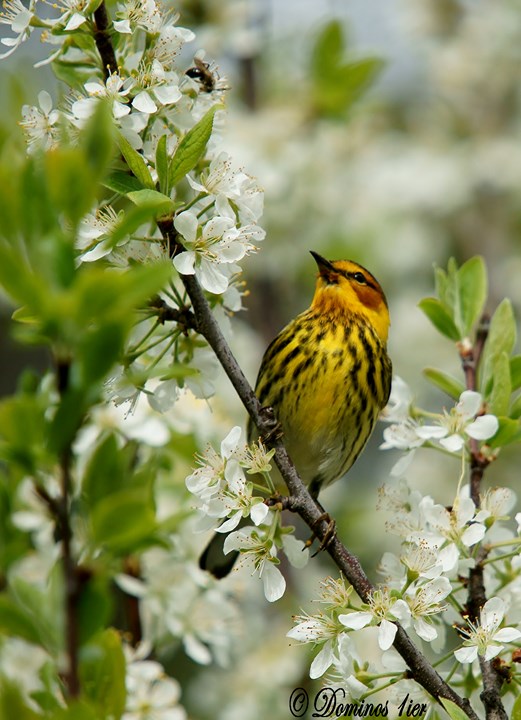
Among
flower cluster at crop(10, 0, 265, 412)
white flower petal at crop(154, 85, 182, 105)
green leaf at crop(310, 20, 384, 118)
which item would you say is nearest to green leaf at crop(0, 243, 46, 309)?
flower cluster at crop(10, 0, 265, 412)

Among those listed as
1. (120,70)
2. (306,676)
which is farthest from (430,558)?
(306,676)

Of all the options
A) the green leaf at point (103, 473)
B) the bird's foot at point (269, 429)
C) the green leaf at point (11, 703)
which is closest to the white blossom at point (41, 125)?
the bird's foot at point (269, 429)

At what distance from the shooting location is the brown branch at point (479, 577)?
2.04 metres

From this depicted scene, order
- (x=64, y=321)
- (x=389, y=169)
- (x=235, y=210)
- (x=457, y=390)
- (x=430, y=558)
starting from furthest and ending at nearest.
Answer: (x=389, y=169), (x=457, y=390), (x=235, y=210), (x=430, y=558), (x=64, y=321)

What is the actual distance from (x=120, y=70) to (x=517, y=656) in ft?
5.02

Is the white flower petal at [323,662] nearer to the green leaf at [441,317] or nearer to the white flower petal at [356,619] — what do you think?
the white flower petal at [356,619]

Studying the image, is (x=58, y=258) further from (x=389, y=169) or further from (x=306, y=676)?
(x=389, y=169)

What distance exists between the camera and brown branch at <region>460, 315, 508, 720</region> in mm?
2039

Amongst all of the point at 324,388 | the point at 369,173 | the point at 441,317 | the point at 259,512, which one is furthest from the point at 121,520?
the point at 369,173

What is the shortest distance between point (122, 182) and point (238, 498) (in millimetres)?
698

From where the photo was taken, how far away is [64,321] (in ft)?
4.02

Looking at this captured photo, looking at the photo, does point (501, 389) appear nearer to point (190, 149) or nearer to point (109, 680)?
point (190, 149)

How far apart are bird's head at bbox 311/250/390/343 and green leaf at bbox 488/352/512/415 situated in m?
1.38

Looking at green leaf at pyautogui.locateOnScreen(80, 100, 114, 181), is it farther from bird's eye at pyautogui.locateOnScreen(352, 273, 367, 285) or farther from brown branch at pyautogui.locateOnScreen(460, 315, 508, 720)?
bird's eye at pyautogui.locateOnScreen(352, 273, 367, 285)
